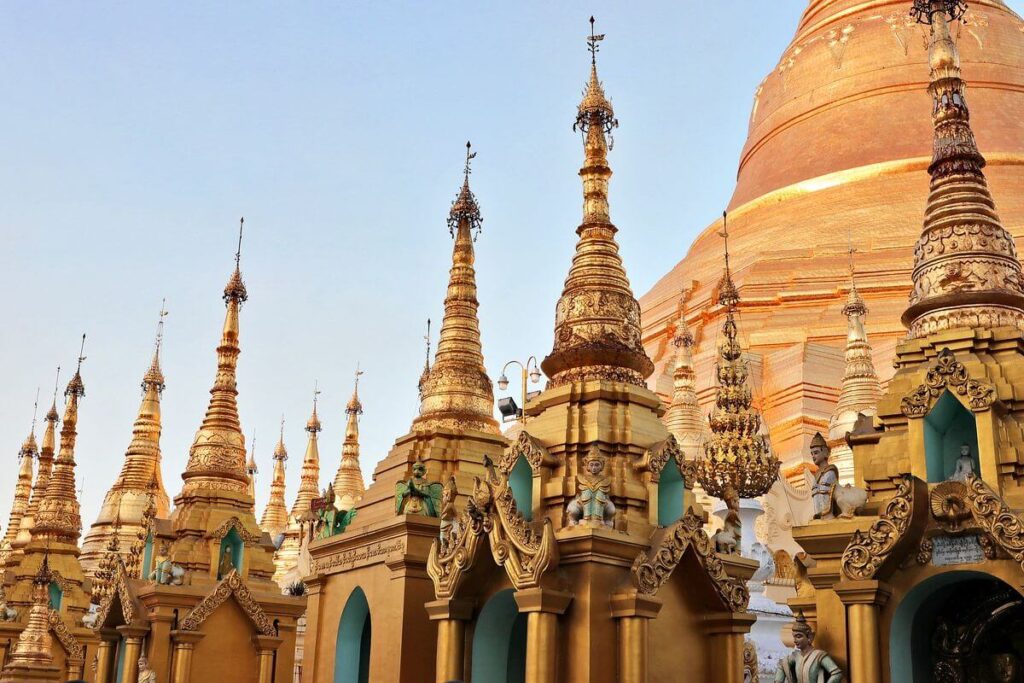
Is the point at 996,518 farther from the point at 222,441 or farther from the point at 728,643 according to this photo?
the point at 222,441

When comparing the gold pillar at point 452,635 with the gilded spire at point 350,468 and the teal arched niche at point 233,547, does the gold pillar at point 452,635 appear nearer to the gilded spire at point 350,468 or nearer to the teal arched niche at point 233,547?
the teal arched niche at point 233,547

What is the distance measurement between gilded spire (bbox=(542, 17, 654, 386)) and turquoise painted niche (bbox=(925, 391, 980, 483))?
2858mm

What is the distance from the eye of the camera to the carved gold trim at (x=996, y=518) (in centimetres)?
859

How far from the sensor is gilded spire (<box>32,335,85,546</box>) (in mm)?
26047

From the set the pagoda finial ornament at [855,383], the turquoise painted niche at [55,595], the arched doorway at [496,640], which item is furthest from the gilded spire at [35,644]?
the pagoda finial ornament at [855,383]

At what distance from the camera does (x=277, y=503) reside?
3681 centimetres

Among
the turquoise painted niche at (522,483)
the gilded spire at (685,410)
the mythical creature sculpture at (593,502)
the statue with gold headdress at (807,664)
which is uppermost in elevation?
the gilded spire at (685,410)

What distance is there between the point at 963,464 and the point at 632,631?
301 centimetres

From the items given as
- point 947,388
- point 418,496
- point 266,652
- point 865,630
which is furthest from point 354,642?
point 947,388

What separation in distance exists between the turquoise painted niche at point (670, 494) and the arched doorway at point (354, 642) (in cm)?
458

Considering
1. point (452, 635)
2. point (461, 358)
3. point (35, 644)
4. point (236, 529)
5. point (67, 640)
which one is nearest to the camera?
point (452, 635)

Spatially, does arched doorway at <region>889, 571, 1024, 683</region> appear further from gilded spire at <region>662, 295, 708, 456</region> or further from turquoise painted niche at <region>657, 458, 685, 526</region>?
gilded spire at <region>662, 295, 708, 456</region>

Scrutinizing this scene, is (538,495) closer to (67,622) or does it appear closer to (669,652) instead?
(669,652)

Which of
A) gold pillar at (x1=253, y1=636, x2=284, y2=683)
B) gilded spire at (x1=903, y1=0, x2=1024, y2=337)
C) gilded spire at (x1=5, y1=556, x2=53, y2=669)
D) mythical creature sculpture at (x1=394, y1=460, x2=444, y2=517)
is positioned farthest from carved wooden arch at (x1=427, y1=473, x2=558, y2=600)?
gilded spire at (x1=5, y1=556, x2=53, y2=669)
